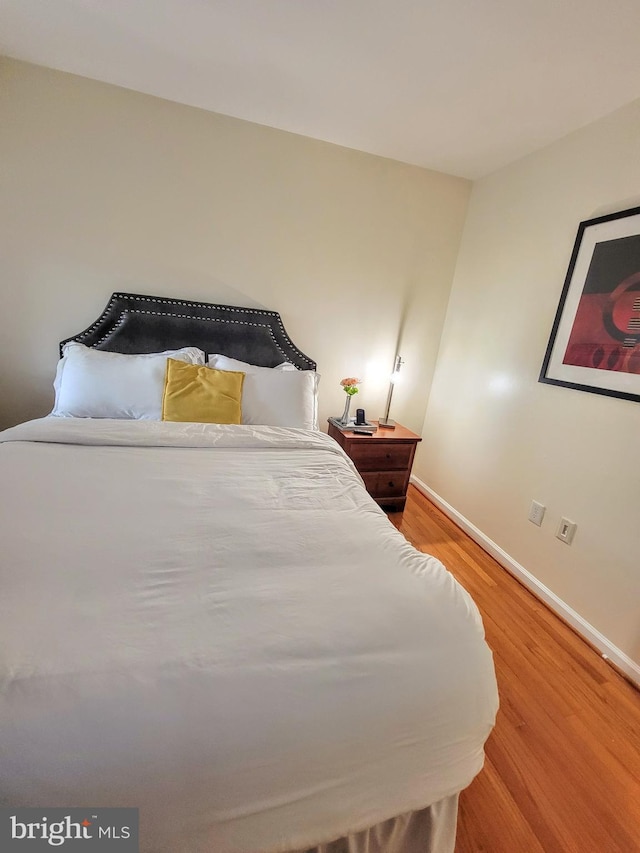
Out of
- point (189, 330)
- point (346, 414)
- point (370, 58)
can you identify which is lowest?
point (346, 414)

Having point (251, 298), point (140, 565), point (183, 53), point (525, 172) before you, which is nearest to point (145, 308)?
point (251, 298)

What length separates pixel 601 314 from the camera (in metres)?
1.75

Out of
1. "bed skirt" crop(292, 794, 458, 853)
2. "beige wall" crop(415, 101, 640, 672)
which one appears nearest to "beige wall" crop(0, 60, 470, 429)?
"beige wall" crop(415, 101, 640, 672)

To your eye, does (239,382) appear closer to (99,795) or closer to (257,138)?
(257,138)

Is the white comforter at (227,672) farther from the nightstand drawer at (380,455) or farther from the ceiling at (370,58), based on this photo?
the ceiling at (370,58)

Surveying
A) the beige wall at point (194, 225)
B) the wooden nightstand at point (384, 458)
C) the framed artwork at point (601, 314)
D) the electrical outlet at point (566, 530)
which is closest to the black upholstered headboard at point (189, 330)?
the beige wall at point (194, 225)

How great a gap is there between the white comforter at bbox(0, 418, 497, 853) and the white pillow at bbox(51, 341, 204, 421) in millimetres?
767

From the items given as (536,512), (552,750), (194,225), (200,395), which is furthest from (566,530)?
(194,225)

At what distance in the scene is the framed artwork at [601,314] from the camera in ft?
5.35

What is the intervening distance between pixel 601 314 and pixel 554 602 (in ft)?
4.80

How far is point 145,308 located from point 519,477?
2508 mm

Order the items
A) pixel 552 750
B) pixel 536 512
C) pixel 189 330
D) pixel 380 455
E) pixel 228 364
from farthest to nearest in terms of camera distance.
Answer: pixel 380 455 → pixel 189 330 → pixel 228 364 → pixel 536 512 → pixel 552 750

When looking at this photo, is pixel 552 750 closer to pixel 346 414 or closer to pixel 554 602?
pixel 554 602

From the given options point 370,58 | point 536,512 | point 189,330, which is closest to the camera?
→ point 370,58
